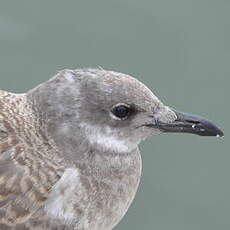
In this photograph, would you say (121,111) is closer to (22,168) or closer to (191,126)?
(191,126)

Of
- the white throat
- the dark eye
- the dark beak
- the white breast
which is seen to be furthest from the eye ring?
the white breast

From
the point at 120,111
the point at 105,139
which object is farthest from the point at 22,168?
the point at 120,111

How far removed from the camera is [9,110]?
484 cm

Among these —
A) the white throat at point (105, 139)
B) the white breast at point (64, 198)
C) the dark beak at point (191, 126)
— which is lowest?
the white breast at point (64, 198)

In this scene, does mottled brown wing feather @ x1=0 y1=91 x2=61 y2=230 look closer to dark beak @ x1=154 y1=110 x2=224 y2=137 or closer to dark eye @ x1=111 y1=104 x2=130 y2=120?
dark eye @ x1=111 y1=104 x2=130 y2=120

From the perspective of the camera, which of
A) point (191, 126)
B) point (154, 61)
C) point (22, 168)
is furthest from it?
point (154, 61)

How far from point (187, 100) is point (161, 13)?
1139 mm

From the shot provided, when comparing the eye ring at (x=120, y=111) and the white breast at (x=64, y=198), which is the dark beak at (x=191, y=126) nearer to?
the eye ring at (x=120, y=111)

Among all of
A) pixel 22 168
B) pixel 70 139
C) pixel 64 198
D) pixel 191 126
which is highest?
pixel 191 126

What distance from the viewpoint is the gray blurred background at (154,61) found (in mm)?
6359

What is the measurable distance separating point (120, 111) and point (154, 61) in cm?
244

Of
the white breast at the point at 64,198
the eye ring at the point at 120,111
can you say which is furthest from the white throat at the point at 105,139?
the white breast at the point at 64,198

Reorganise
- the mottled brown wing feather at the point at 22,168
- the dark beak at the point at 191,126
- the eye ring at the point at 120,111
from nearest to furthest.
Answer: the mottled brown wing feather at the point at 22,168
the eye ring at the point at 120,111
the dark beak at the point at 191,126

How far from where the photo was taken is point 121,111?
4637mm
